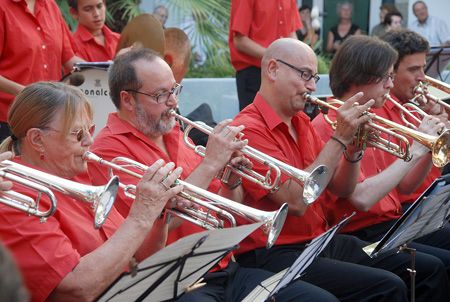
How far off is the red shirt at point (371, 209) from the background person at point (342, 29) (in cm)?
756

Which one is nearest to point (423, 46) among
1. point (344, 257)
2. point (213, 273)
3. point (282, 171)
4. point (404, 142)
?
point (404, 142)

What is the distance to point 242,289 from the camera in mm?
3396

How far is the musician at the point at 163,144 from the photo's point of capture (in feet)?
10.7

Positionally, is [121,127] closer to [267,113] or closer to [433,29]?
[267,113]

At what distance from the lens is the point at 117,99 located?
3.60m

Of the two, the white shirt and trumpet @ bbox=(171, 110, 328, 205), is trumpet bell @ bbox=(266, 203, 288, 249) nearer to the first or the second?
trumpet @ bbox=(171, 110, 328, 205)

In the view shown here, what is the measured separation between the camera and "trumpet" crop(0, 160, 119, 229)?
244 centimetres

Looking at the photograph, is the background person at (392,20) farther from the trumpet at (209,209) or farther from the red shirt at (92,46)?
the trumpet at (209,209)

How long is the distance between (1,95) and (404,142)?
2309mm

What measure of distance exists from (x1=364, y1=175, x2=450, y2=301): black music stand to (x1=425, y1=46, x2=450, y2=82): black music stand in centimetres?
261

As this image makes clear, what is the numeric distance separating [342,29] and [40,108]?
10414mm

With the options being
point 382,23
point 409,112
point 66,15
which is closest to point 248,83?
point 409,112

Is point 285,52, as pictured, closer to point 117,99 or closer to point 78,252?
point 117,99

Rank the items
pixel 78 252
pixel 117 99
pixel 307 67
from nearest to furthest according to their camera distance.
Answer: pixel 78 252, pixel 117 99, pixel 307 67
